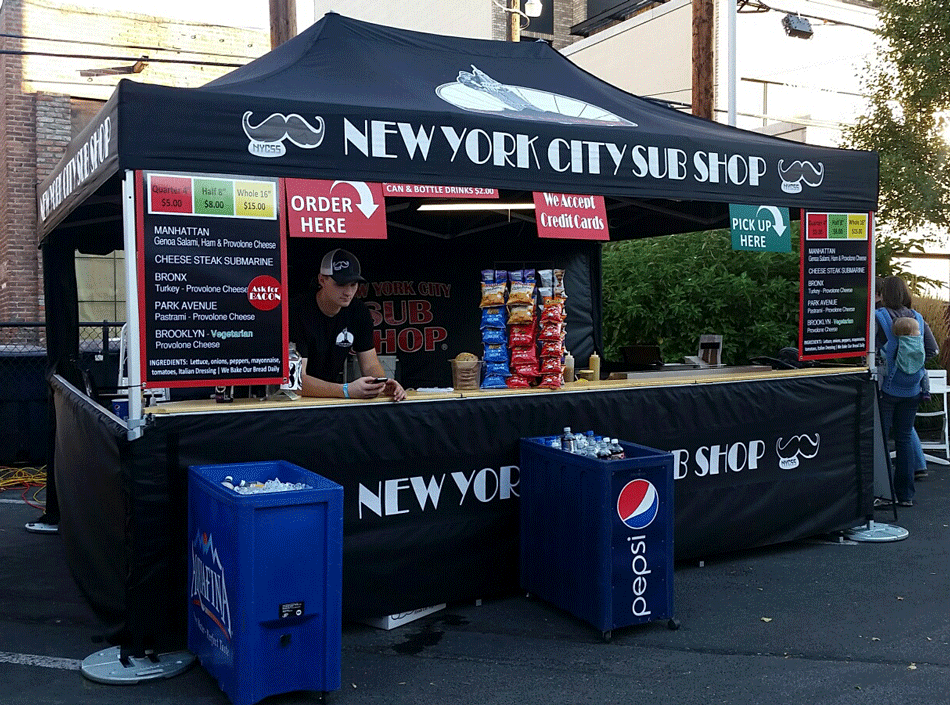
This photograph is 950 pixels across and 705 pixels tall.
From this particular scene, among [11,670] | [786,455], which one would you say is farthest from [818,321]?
[11,670]

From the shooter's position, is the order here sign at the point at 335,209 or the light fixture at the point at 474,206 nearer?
the order here sign at the point at 335,209

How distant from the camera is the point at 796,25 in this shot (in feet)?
64.7

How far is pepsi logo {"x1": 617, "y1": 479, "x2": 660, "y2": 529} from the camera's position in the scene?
459 cm

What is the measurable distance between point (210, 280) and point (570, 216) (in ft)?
Result: 7.02

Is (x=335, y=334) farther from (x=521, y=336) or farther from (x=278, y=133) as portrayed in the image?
(x=278, y=133)

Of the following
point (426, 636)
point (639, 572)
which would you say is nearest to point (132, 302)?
point (426, 636)

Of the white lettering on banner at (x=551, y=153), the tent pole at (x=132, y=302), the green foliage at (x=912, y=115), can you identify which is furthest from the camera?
the green foliage at (x=912, y=115)

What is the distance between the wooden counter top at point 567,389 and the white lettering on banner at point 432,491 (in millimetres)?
434

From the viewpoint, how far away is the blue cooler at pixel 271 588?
367 cm

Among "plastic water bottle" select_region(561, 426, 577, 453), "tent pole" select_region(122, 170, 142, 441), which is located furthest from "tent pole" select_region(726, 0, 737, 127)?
"tent pole" select_region(122, 170, 142, 441)

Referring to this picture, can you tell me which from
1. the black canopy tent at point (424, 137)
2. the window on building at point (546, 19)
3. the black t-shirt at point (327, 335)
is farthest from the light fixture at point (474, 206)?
the window on building at point (546, 19)

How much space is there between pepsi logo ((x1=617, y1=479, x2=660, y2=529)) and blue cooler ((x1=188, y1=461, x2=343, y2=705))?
4.93 ft

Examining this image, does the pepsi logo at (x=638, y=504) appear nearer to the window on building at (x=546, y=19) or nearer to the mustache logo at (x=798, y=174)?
the mustache logo at (x=798, y=174)

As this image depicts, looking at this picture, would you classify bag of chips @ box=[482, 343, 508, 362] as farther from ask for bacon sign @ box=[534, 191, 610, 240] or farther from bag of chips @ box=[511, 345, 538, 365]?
ask for bacon sign @ box=[534, 191, 610, 240]
